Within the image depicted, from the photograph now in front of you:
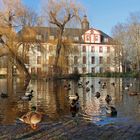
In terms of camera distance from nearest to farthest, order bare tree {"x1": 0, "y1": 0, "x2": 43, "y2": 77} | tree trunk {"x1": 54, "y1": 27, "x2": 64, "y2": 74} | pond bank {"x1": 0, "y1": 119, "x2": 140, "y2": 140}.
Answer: pond bank {"x1": 0, "y1": 119, "x2": 140, "y2": 140} < bare tree {"x1": 0, "y1": 0, "x2": 43, "y2": 77} < tree trunk {"x1": 54, "y1": 27, "x2": 64, "y2": 74}

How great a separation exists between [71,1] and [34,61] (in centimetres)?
4153

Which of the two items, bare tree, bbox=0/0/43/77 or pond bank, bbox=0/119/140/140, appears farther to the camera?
bare tree, bbox=0/0/43/77

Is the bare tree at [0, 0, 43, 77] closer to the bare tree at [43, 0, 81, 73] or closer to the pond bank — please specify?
the bare tree at [43, 0, 81, 73]

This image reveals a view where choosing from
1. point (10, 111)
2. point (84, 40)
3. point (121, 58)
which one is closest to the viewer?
point (10, 111)

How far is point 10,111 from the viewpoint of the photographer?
20.1 metres

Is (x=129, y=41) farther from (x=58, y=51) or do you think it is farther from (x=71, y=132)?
(x=71, y=132)

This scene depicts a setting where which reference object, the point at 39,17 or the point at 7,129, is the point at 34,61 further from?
the point at 7,129

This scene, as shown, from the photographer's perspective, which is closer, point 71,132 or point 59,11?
point 71,132

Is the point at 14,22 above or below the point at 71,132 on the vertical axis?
above

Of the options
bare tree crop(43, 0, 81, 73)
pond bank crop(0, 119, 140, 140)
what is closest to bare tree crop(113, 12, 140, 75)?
bare tree crop(43, 0, 81, 73)

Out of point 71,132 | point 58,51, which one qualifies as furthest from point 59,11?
point 71,132

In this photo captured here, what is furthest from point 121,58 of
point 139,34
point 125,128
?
point 125,128

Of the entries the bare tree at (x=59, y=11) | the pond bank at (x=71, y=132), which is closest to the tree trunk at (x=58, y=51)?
the bare tree at (x=59, y=11)

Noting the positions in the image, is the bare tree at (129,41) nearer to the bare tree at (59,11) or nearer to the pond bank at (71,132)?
the bare tree at (59,11)
